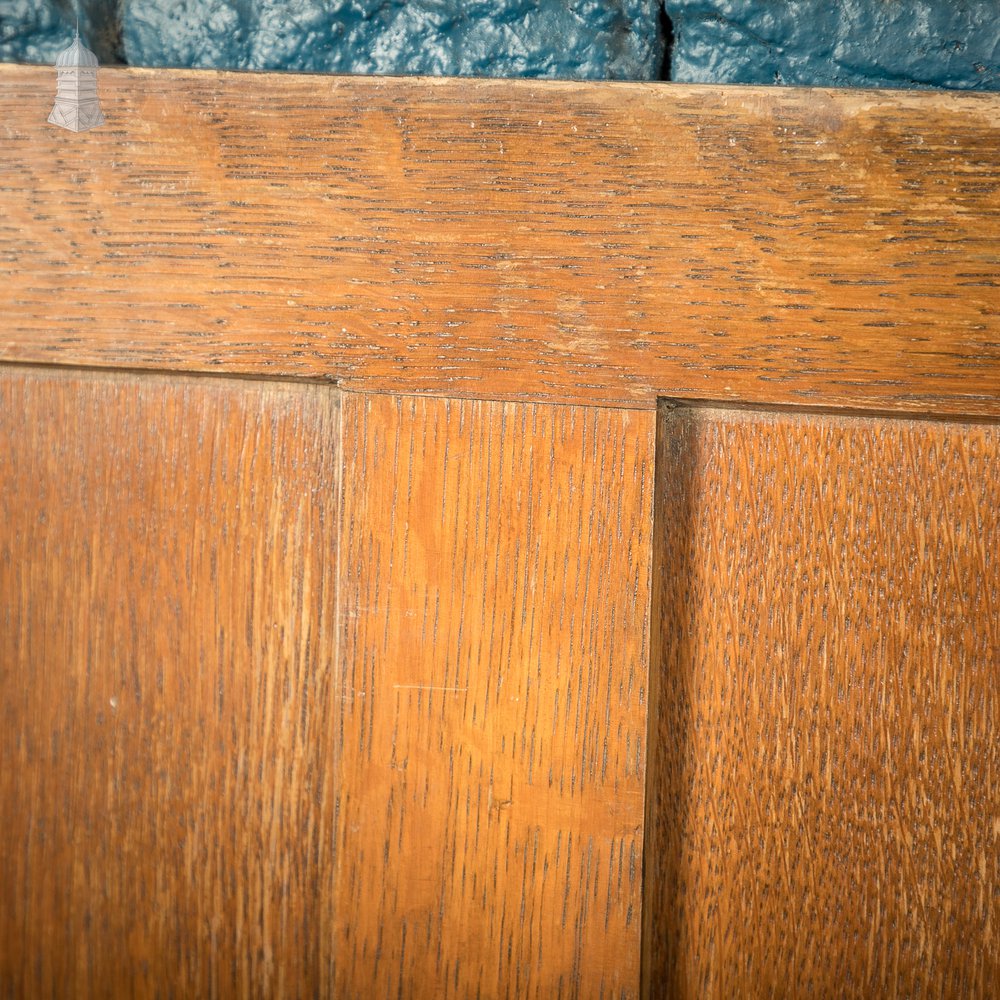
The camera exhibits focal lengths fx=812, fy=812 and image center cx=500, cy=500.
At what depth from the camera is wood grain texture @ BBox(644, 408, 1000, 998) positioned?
1.38 ft

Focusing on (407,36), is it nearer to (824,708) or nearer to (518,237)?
(518,237)

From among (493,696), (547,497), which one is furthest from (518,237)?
(493,696)

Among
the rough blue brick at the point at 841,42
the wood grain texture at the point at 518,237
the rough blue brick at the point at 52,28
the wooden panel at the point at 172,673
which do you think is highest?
the rough blue brick at the point at 52,28

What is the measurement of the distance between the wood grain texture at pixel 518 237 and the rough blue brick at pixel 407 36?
4cm

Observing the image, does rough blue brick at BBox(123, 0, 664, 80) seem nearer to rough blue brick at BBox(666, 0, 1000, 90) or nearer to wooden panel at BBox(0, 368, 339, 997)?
rough blue brick at BBox(666, 0, 1000, 90)

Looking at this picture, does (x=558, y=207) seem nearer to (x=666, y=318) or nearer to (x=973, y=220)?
(x=666, y=318)

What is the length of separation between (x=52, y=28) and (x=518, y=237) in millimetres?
305

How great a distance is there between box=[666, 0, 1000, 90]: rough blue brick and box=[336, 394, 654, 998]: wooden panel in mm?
196

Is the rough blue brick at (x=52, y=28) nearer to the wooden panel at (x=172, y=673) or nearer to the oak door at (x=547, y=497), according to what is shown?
the oak door at (x=547, y=497)

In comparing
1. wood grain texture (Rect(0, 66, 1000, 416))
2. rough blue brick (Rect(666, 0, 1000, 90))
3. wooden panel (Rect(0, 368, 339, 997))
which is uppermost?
rough blue brick (Rect(666, 0, 1000, 90))

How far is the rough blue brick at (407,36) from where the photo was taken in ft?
1.44

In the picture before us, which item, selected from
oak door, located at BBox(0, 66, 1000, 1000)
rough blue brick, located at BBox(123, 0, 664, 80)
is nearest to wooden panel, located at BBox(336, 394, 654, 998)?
oak door, located at BBox(0, 66, 1000, 1000)

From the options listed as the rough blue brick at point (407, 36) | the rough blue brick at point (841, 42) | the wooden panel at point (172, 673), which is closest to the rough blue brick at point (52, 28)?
the rough blue brick at point (407, 36)

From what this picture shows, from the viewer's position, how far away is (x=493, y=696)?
44cm
